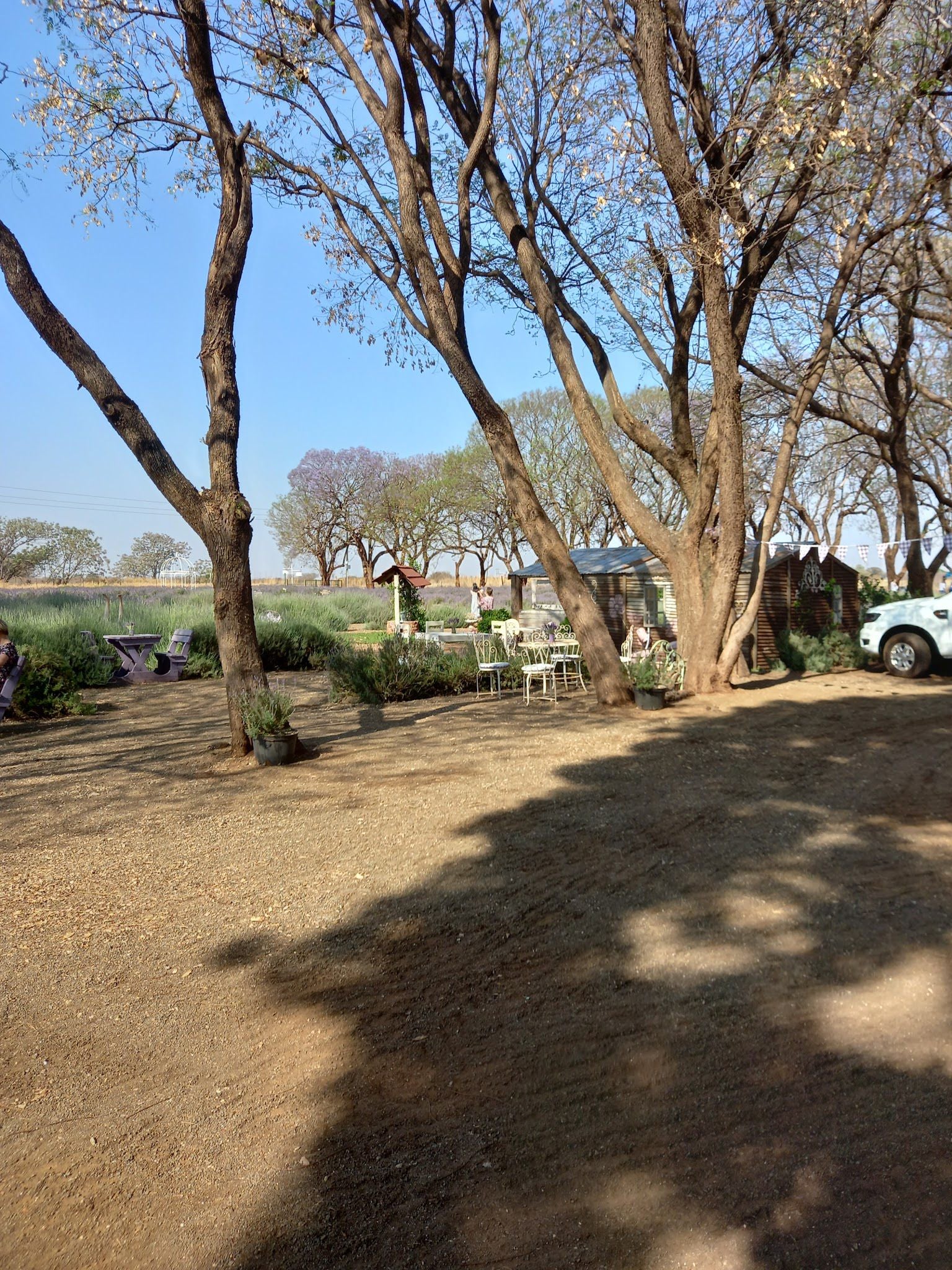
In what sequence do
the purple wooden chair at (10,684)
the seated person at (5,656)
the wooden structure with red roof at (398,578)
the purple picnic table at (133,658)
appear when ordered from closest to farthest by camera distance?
1. the seated person at (5,656)
2. the purple wooden chair at (10,684)
3. the purple picnic table at (133,658)
4. the wooden structure with red roof at (398,578)

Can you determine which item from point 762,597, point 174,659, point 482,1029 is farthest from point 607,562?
point 482,1029

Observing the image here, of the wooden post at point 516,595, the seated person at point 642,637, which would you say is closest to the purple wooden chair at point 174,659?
the wooden post at point 516,595

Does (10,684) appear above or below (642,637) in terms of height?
above

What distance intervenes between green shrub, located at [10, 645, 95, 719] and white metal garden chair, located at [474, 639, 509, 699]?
17.1ft

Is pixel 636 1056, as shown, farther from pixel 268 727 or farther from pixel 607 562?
pixel 607 562

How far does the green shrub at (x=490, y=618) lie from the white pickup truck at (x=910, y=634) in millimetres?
10115

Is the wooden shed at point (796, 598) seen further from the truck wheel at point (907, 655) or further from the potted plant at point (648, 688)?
the potted plant at point (648, 688)

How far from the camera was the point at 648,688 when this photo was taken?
9758 mm

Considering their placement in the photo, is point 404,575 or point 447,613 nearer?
point 404,575

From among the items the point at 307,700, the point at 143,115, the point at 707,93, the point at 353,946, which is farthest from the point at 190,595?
the point at 353,946

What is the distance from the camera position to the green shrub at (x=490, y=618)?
2356cm

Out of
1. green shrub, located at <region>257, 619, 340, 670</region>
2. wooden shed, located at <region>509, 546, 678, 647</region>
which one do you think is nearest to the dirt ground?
wooden shed, located at <region>509, 546, 678, 647</region>

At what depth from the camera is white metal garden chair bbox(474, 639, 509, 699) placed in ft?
37.6

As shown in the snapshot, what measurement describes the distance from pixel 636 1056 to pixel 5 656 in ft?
26.9
